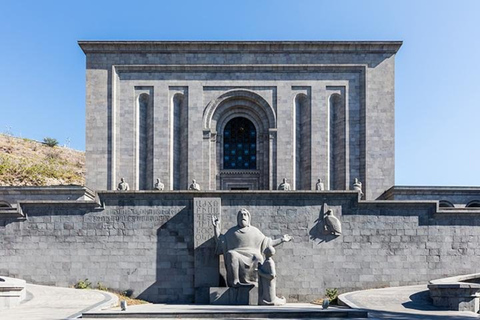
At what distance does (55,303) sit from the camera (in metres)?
18.0

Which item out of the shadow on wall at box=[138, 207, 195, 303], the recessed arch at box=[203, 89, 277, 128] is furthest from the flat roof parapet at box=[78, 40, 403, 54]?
the shadow on wall at box=[138, 207, 195, 303]

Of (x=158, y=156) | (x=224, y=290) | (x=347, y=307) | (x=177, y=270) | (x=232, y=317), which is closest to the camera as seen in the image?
(x=232, y=317)

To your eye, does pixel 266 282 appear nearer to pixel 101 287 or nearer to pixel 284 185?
pixel 101 287

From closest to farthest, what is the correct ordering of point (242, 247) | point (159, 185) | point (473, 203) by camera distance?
point (242, 247) < point (473, 203) < point (159, 185)

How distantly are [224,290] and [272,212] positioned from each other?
392 centimetres

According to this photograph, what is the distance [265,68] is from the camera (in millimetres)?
33344

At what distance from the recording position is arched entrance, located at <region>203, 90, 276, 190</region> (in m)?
32.9

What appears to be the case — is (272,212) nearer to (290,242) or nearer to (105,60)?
(290,242)

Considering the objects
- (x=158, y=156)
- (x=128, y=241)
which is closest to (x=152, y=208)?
(x=128, y=241)

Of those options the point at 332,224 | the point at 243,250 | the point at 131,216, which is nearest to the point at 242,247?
the point at 243,250

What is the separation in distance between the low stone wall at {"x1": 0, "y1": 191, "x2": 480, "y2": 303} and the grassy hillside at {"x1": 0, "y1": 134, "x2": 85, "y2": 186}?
35.5 meters

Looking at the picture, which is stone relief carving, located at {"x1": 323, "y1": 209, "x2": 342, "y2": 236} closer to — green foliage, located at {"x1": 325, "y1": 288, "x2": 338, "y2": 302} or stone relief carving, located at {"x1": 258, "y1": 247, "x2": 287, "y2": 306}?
green foliage, located at {"x1": 325, "y1": 288, "x2": 338, "y2": 302}

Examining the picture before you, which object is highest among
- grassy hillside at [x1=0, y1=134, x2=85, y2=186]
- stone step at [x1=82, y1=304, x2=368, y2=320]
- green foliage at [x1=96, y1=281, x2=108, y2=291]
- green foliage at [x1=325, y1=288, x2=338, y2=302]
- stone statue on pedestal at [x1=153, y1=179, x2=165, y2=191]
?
grassy hillside at [x1=0, y1=134, x2=85, y2=186]

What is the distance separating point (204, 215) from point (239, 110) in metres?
13.4
